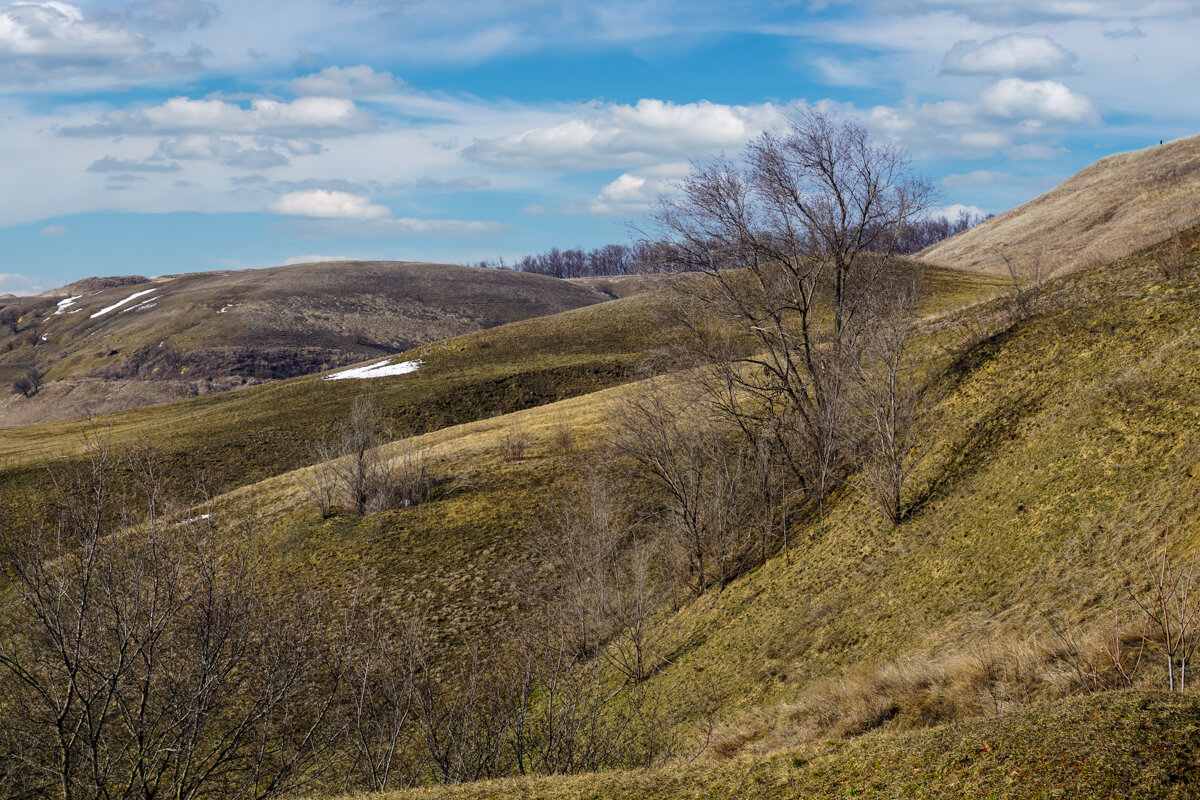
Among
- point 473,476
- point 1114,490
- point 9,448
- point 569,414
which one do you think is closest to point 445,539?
point 473,476

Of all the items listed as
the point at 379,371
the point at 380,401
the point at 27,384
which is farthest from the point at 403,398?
the point at 27,384

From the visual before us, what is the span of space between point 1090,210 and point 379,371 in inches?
3157

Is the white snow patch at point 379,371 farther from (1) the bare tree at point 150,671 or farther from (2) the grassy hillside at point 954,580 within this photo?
(1) the bare tree at point 150,671

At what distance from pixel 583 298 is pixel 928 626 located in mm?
154792

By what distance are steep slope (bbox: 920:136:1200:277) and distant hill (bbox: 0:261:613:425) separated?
248 ft

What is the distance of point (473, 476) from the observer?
122ft

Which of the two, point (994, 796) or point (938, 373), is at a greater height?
point (938, 373)

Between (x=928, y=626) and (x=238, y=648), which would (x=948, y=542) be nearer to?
(x=928, y=626)

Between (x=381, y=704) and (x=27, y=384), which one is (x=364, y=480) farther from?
(x=27, y=384)

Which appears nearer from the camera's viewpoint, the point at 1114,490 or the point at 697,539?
the point at 1114,490

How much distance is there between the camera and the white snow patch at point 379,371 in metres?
68.3

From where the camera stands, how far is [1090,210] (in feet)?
294

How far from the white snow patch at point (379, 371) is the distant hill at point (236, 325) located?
43.5m

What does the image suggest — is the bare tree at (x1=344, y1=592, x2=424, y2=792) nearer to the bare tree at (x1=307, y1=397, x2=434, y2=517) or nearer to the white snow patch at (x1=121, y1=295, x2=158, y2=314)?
the bare tree at (x1=307, y1=397, x2=434, y2=517)
